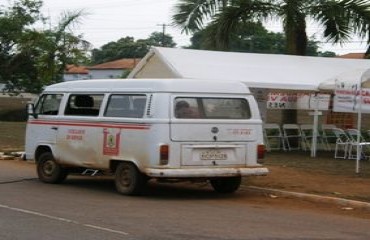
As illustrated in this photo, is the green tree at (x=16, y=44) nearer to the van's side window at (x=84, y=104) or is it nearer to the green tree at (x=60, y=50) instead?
the green tree at (x=60, y=50)

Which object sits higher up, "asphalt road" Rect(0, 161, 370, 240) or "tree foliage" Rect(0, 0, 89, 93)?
"tree foliage" Rect(0, 0, 89, 93)

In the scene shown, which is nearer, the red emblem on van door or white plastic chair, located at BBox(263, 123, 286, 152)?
the red emblem on van door

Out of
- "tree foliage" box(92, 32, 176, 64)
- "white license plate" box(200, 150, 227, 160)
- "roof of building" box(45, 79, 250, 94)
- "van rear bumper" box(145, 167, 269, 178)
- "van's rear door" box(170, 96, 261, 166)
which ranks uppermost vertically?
"tree foliage" box(92, 32, 176, 64)

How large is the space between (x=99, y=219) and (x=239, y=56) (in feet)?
37.2

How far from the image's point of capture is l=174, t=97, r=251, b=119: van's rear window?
11.6 meters

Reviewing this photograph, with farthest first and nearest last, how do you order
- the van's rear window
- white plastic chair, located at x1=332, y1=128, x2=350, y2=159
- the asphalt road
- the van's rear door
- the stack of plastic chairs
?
the stack of plastic chairs
white plastic chair, located at x1=332, y1=128, x2=350, y2=159
the van's rear window
the van's rear door
the asphalt road

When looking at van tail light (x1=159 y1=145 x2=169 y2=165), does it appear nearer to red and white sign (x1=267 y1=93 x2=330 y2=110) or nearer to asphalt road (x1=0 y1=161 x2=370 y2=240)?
asphalt road (x1=0 y1=161 x2=370 y2=240)

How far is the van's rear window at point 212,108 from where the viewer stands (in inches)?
459

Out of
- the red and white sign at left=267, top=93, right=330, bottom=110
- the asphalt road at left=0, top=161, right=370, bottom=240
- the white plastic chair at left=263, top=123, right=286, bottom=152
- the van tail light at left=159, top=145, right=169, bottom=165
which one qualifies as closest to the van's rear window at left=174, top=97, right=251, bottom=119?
the van tail light at left=159, top=145, right=169, bottom=165

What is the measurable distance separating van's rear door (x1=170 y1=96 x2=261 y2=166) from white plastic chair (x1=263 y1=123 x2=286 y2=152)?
8.16 m

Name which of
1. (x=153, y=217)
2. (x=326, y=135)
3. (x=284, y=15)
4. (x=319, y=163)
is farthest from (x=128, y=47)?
(x=153, y=217)

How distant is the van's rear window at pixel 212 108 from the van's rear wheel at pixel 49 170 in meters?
3.13

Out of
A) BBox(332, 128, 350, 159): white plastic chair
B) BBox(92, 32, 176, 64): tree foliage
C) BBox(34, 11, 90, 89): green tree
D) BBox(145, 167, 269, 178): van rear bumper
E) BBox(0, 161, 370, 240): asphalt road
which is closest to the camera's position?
BBox(0, 161, 370, 240): asphalt road

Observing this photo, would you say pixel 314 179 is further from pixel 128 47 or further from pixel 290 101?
pixel 128 47
